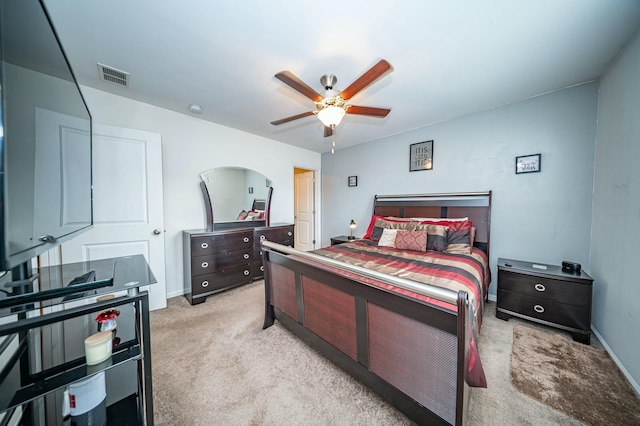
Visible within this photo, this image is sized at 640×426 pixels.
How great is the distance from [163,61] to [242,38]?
33.2 inches

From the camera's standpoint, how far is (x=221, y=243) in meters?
3.06

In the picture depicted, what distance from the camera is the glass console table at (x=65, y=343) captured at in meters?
0.74

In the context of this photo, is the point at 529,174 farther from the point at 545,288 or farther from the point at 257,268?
the point at 257,268

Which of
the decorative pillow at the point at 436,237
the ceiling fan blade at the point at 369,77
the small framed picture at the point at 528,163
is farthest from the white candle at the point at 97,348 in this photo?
the small framed picture at the point at 528,163

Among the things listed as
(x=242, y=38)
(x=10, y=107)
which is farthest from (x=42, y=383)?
(x=242, y=38)

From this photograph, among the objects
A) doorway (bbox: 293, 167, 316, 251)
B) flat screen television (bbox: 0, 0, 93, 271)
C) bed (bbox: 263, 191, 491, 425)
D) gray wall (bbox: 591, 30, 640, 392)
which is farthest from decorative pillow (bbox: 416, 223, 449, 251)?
flat screen television (bbox: 0, 0, 93, 271)

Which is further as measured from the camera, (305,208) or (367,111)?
(305,208)

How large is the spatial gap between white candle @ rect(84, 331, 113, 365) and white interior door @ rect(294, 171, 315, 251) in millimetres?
4231

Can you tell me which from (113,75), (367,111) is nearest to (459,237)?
(367,111)

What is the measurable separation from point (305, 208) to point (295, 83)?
3.70 metres

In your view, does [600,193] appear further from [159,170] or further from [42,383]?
[159,170]

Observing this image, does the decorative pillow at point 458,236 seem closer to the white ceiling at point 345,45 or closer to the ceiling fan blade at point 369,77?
the white ceiling at point 345,45

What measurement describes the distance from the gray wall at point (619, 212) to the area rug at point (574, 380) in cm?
12

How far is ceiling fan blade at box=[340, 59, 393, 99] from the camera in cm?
144
